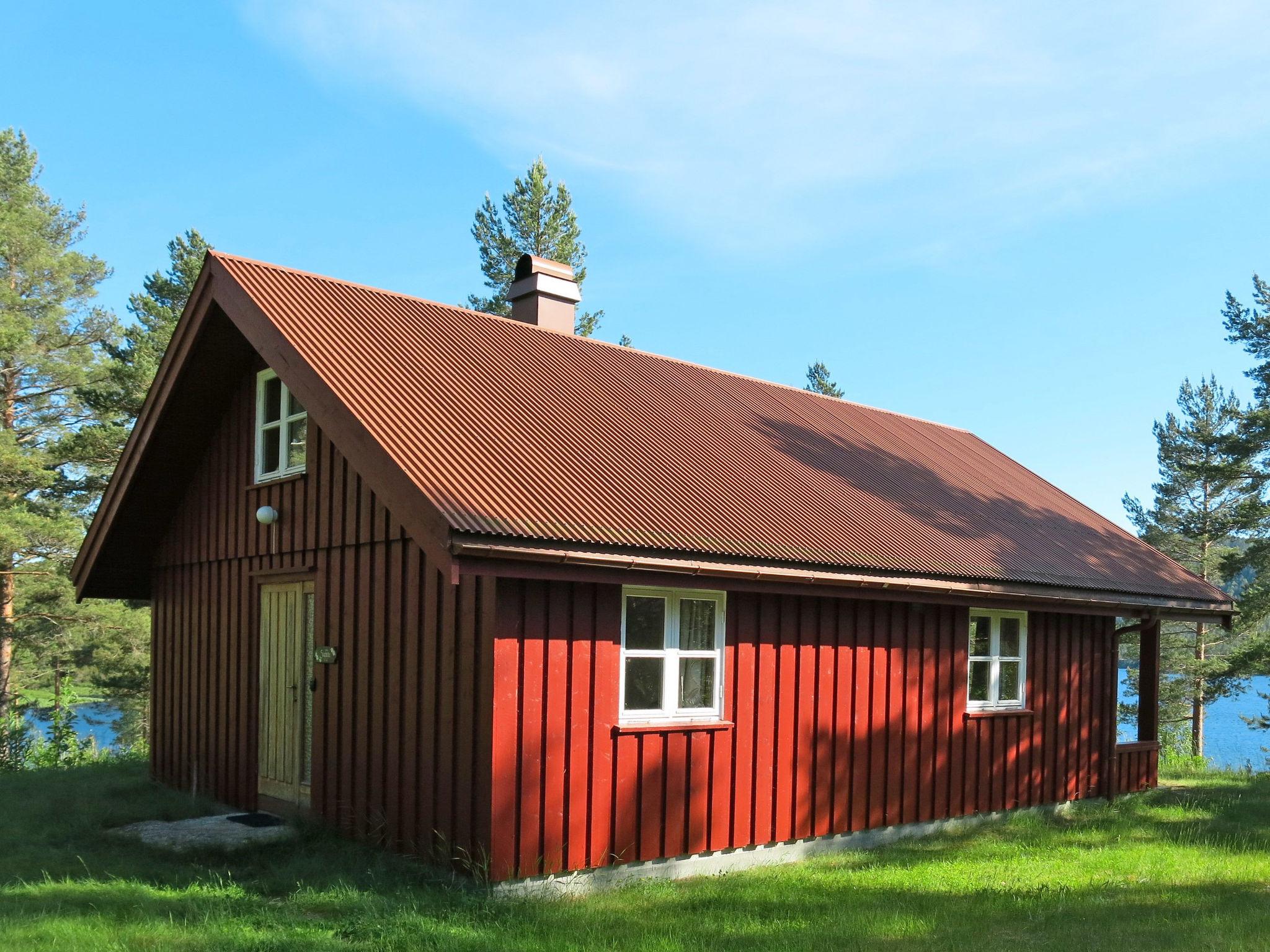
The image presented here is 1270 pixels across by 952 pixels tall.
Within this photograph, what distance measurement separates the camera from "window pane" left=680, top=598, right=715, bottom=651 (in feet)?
31.4

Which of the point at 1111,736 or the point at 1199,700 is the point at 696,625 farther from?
the point at 1199,700

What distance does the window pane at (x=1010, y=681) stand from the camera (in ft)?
42.1

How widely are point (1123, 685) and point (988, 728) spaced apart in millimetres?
36257

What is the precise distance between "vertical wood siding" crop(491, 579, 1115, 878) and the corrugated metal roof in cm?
62

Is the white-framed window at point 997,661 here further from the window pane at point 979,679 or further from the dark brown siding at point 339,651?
the dark brown siding at point 339,651

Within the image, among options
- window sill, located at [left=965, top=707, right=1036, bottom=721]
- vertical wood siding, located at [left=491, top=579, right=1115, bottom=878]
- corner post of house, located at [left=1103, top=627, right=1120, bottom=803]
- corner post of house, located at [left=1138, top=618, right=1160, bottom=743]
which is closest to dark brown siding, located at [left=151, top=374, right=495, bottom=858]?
vertical wood siding, located at [left=491, top=579, right=1115, bottom=878]

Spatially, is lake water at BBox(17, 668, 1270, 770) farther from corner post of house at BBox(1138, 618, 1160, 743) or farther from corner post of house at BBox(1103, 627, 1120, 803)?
corner post of house at BBox(1103, 627, 1120, 803)

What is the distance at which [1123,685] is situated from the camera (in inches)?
1758

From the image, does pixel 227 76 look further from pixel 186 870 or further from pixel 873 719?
pixel 873 719

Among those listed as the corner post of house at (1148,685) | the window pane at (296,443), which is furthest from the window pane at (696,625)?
the corner post of house at (1148,685)

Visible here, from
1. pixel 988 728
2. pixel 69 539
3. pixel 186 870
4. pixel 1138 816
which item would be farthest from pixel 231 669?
pixel 69 539

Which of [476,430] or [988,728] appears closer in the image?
[476,430]

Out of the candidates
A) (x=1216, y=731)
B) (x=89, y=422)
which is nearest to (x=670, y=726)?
(x=89, y=422)

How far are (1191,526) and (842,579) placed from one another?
30.8 metres
